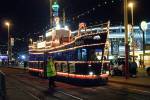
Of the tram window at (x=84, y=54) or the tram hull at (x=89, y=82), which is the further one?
the tram hull at (x=89, y=82)

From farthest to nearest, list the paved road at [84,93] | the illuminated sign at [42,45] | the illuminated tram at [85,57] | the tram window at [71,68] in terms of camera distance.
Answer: the illuminated sign at [42,45], the tram window at [71,68], the illuminated tram at [85,57], the paved road at [84,93]

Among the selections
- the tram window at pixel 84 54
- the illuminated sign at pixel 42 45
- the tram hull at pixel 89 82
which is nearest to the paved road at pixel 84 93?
the tram hull at pixel 89 82

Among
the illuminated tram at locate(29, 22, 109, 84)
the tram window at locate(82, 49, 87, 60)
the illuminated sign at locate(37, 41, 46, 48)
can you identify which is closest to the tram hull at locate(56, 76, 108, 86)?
the illuminated tram at locate(29, 22, 109, 84)

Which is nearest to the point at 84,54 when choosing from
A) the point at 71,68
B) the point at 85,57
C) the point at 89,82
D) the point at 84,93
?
the point at 85,57

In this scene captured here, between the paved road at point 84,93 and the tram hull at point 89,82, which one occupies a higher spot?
the tram hull at point 89,82

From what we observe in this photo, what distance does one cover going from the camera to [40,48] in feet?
140

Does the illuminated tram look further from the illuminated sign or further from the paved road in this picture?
the illuminated sign

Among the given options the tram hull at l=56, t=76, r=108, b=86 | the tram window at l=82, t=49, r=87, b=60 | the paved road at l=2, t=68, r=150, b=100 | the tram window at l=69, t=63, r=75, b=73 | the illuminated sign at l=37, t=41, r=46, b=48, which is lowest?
the paved road at l=2, t=68, r=150, b=100

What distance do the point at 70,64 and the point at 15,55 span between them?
421 ft

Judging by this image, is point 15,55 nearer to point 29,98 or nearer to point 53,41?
point 53,41

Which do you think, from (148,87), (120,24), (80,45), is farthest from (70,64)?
(120,24)

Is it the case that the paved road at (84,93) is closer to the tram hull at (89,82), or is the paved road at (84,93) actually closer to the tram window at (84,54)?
the tram hull at (89,82)

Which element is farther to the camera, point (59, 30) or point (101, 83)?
point (59, 30)

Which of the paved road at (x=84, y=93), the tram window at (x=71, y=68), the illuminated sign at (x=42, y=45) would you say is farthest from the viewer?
the illuminated sign at (x=42, y=45)
